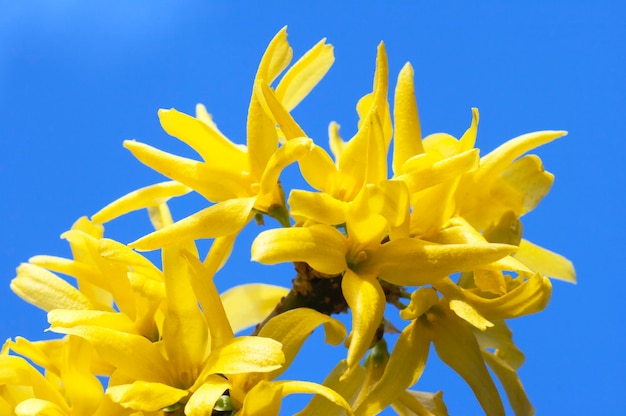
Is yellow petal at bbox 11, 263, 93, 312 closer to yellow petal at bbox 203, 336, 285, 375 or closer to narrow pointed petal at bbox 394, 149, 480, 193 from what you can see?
yellow petal at bbox 203, 336, 285, 375

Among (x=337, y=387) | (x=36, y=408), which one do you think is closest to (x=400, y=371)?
(x=337, y=387)

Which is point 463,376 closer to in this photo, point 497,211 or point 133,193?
point 497,211

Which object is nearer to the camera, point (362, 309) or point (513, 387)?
point (362, 309)

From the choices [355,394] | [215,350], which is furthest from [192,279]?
[355,394]

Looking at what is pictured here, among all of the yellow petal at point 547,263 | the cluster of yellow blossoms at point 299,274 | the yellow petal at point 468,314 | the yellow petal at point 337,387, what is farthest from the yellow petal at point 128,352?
the yellow petal at point 547,263

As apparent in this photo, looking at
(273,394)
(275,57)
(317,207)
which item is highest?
(275,57)

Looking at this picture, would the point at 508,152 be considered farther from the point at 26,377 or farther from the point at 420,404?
the point at 26,377

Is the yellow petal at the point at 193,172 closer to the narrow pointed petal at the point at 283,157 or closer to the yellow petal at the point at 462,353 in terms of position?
the narrow pointed petal at the point at 283,157

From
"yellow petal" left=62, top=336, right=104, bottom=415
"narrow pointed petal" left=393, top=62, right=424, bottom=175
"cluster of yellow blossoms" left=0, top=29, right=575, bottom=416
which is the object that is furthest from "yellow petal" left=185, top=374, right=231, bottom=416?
"narrow pointed petal" left=393, top=62, right=424, bottom=175
